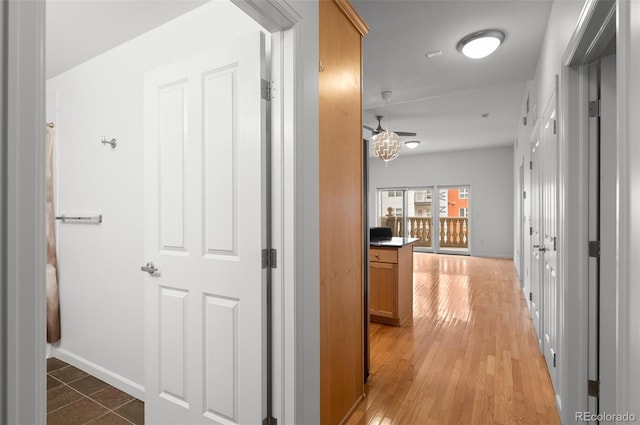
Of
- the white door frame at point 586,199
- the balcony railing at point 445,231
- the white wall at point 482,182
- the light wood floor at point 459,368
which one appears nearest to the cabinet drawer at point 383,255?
the light wood floor at point 459,368

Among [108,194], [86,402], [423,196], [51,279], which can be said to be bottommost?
[86,402]

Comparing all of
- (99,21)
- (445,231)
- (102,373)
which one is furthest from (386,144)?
(445,231)

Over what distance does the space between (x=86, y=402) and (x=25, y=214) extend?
7.43 feet

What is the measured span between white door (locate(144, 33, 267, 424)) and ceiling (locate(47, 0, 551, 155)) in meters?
0.64

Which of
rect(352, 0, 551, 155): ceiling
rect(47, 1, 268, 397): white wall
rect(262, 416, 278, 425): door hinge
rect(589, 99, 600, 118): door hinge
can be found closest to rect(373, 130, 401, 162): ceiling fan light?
rect(352, 0, 551, 155): ceiling

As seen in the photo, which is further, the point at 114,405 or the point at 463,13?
the point at 463,13

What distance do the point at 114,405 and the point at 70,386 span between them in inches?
21.3

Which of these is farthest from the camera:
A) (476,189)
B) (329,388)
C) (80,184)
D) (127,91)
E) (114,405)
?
(476,189)

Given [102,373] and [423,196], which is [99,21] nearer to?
[102,373]

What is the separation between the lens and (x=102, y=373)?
2.53 m

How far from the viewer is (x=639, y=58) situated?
866 millimetres

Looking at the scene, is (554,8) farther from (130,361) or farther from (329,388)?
(130,361)

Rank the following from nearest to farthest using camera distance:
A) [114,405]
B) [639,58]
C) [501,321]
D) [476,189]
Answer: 1. [639,58]
2. [114,405]
3. [501,321]
4. [476,189]

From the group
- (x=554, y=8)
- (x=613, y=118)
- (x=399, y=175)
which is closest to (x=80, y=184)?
(x=613, y=118)
